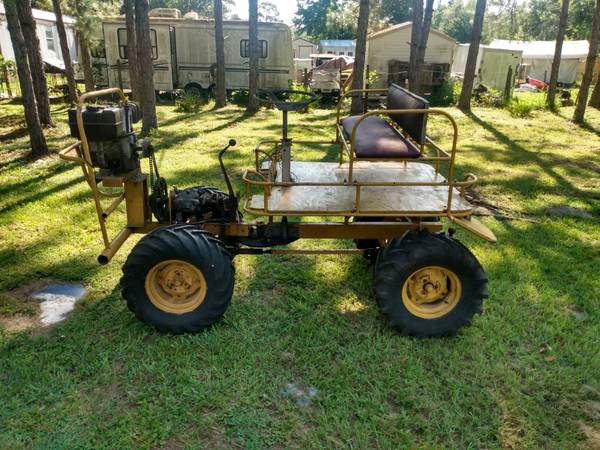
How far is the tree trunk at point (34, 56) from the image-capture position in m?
9.50

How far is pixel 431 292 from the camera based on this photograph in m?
3.84

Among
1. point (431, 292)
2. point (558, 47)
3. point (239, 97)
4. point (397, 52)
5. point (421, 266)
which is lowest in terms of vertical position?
point (239, 97)

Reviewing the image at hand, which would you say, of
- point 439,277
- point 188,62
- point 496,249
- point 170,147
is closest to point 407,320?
point 439,277

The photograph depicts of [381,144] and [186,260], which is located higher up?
[381,144]

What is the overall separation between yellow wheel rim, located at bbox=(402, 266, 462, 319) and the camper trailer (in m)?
17.2

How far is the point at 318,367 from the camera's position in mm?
3443

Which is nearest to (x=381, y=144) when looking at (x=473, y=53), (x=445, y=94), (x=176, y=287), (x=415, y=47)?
(x=176, y=287)

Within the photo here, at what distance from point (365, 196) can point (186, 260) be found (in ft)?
4.92

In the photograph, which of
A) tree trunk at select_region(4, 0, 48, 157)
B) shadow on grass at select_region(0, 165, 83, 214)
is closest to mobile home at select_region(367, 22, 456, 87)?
tree trunk at select_region(4, 0, 48, 157)

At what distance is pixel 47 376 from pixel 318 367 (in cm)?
180

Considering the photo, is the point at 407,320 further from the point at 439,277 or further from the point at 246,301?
the point at 246,301

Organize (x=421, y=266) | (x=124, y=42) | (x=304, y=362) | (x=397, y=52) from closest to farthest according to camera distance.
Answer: (x=304, y=362) < (x=421, y=266) < (x=124, y=42) < (x=397, y=52)

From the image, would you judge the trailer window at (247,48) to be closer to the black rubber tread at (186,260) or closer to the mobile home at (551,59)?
the black rubber tread at (186,260)

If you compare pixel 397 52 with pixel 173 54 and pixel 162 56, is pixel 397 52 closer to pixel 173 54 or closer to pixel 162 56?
pixel 173 54
